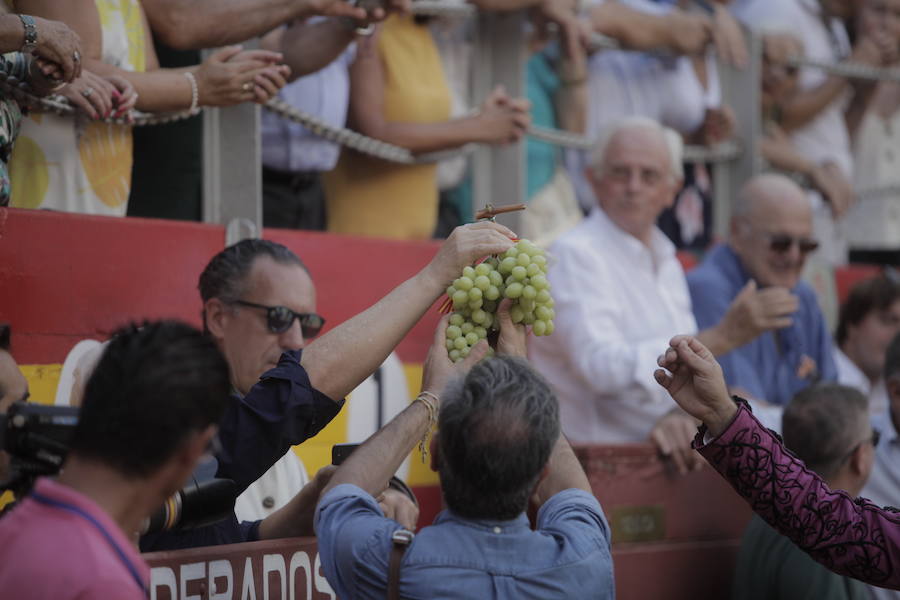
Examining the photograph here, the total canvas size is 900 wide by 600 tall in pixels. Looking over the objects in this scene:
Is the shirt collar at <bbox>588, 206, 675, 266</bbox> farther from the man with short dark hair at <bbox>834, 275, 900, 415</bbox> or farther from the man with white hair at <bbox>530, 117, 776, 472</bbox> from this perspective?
the man with short dark hair at <bbox>834, 275, 900, 415</bbox>

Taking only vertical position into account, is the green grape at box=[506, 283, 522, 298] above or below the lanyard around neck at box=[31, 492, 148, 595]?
above

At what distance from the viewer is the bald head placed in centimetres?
562

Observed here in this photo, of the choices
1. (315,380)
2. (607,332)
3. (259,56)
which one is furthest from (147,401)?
(607,332)

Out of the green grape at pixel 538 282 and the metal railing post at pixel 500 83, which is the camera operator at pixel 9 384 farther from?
the metal railing post at pixel 500 83

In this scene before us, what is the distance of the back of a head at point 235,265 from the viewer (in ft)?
11.5

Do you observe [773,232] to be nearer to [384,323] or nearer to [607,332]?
[607,332]

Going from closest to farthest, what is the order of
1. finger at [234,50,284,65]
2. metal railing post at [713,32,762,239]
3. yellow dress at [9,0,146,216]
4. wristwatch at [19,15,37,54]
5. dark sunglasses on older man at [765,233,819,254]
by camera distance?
wristwatch at [19,15,37,54]
yellow dress at [9,0,146,216]
finger at [234,50,284,65]
dark sunglasses on older man at [765,233,819,254]
metal railing post at [713,32,762,239]

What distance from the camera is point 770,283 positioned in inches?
222

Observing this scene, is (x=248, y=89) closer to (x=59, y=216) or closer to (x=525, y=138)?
(x=59, y=216)

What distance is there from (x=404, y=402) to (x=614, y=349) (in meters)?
0.81

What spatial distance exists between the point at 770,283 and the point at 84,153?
3.16 meters

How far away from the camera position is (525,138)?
567cm

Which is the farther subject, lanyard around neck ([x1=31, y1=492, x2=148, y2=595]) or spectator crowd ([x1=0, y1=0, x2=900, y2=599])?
spectator crowd ([x1=0, y1=0, x2=900, y2=599])

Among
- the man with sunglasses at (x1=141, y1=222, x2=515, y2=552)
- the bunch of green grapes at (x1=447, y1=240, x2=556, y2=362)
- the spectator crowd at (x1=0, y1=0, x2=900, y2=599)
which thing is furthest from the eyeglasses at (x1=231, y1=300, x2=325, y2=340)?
the bunch of green grapes at (x1=447, y1=240, x2=556, y2=362)
